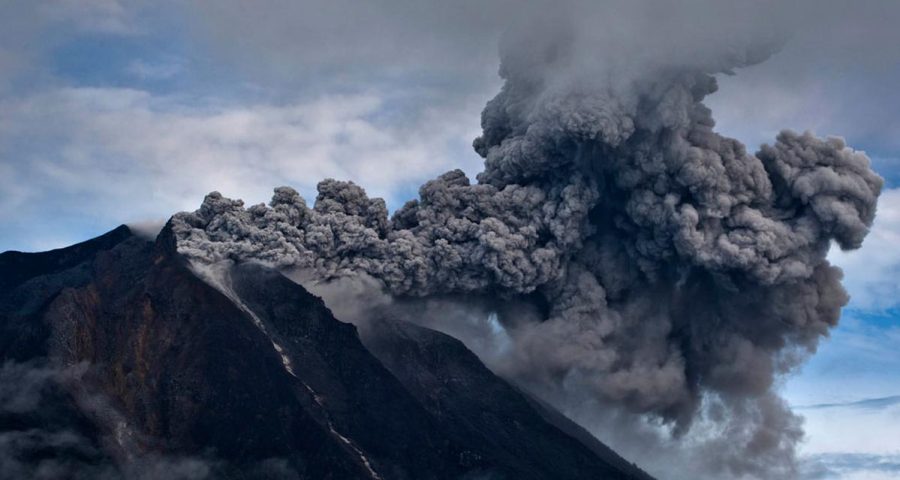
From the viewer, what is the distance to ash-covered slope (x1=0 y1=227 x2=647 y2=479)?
42.6 meters

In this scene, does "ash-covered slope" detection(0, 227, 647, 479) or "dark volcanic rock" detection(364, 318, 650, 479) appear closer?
"ash-covered slope" detection(0, 227, 647, 479)

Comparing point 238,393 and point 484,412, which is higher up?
point 484,412

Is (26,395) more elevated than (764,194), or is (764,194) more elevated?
(764,194)

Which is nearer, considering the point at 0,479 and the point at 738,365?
the point at 0,479

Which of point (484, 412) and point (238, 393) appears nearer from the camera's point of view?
point (238, 393)

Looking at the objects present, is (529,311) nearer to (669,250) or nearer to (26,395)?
(669,250)

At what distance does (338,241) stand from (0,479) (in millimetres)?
13694

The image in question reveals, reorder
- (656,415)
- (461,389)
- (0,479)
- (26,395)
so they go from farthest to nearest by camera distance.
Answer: (656,415) → (461,389) → (26,395) → (0,479)

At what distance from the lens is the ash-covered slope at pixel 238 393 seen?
42.6 metres

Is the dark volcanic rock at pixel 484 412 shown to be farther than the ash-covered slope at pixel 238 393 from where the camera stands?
Yes

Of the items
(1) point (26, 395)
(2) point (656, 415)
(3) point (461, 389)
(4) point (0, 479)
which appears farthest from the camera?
(2) point (656, 415)

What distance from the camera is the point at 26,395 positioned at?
4362cm

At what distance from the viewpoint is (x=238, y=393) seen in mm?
44281

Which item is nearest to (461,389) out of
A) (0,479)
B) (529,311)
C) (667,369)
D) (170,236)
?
(529,311)
